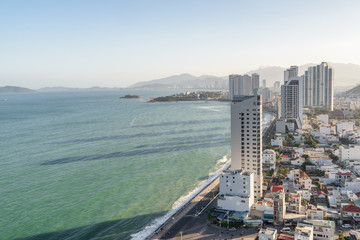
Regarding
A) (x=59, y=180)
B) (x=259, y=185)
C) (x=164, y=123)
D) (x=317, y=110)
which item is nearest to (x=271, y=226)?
(x=259, y=185)

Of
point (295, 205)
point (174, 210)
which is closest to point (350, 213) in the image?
point (295, 205)

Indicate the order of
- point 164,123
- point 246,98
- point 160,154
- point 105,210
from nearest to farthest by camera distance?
point 105,210 < point 246,98 < point 160,154 < point 164,123

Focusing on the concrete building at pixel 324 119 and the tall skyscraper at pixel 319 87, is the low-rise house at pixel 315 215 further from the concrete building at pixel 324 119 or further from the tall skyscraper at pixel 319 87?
the tall skyscraper at pixel 319 87

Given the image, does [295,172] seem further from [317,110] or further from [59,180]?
[317,110]

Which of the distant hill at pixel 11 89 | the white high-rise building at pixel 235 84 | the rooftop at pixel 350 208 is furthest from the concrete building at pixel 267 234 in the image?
the distant hill at pixel 11 89

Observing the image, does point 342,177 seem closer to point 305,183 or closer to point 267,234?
point 305,183
